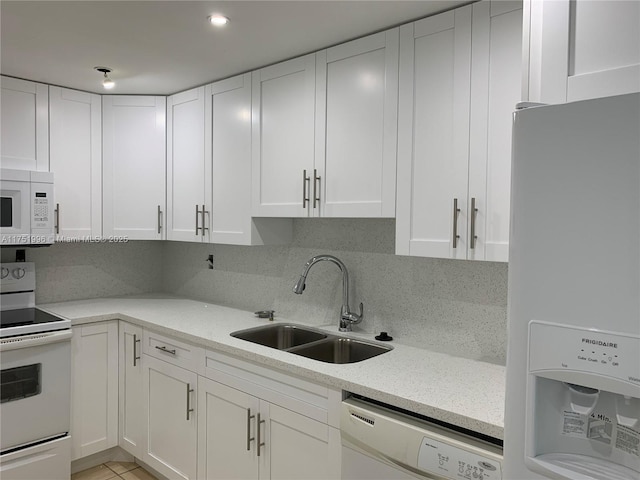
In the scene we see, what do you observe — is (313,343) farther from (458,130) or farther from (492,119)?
(492,119)

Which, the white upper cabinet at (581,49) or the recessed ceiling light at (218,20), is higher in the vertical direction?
the recessed ceiling light at (218,20)

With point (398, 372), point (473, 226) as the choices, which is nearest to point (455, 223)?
point (473, 226)

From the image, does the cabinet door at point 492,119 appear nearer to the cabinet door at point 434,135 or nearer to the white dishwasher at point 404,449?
the cabinet door at point 434,135

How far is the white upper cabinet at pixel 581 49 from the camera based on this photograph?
998 millimetres

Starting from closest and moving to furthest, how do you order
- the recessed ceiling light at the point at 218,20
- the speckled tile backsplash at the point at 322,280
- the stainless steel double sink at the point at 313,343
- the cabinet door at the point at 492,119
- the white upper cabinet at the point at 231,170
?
1. the cabinet door at the point at 492,119
2. the recessed ceiling light at the point at 218,20
3. the speckled tile backsplash at the point at 322,280
4. the stainless steel double sink at the point at 313,343
5. the white upper cabinet at the point at 231,170

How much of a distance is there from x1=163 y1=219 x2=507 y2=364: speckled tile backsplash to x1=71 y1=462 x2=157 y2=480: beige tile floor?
1.15 metres

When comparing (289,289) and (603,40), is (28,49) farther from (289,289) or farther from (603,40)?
(603,40)

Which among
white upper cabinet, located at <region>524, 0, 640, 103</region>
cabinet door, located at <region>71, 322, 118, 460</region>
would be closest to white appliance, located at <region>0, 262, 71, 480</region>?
cabinet door, located at <region>71, 322, 118, 460</region>

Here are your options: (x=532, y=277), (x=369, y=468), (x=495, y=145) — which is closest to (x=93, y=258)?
(x=369, y=468)

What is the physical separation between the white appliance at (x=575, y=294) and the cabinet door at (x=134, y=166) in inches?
106

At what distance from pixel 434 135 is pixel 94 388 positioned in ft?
8.03

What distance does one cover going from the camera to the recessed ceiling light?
1.96 m

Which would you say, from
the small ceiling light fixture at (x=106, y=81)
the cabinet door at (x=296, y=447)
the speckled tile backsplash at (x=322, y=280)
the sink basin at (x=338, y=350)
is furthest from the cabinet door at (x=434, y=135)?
the small ceiling light fixture at (x=106, y=81)

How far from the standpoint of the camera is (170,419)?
2619mm
